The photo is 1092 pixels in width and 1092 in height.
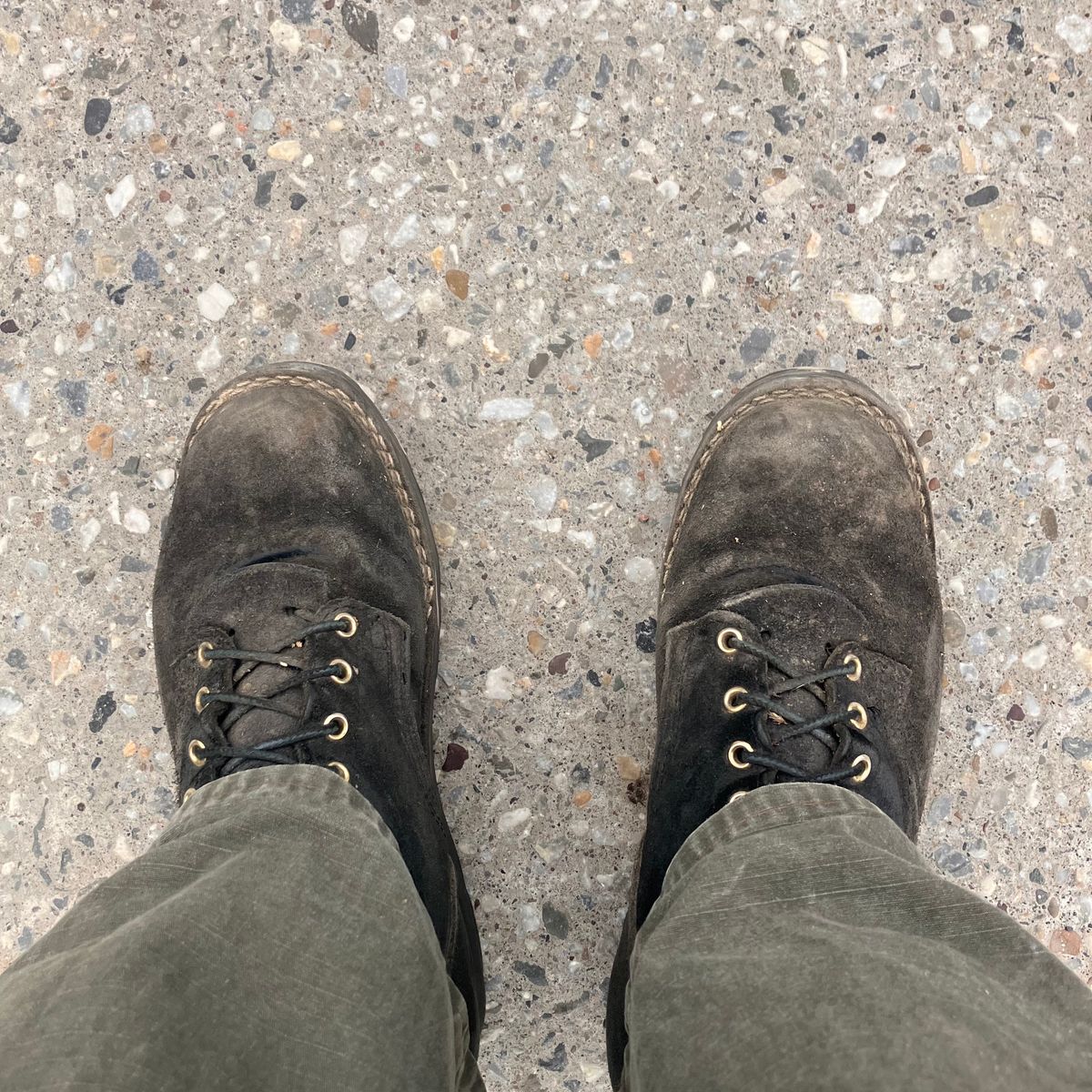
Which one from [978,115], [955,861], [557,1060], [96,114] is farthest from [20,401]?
[955,861]

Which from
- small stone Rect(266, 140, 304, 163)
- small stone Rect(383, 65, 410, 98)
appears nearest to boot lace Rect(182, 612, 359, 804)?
small stone Rect(266, 140, 304, 163)

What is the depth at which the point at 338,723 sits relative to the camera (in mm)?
A: 1323

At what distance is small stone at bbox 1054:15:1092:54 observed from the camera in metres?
1.49

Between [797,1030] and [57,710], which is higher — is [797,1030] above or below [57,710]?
above

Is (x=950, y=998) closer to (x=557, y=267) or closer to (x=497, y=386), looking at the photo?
(x=497, y=386)

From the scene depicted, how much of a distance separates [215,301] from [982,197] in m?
1.43

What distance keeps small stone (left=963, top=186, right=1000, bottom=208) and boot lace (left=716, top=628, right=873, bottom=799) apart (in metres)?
0.86

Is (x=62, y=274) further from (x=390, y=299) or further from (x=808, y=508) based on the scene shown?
(x=808, y=508)

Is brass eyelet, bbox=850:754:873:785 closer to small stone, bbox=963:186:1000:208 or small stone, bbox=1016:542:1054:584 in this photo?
small stone, bbox=1016:542:1054:584

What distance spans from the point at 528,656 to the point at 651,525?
337 millimetres

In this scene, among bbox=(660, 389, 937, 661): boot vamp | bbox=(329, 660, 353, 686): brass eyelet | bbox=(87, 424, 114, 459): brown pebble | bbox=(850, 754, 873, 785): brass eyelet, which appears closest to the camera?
bbox=(850, 754, 873, 785): brass eyelet

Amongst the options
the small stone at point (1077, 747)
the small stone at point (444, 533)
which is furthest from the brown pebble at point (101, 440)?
the small stone at point (1077, 747)

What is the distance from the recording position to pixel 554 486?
1.54 meters

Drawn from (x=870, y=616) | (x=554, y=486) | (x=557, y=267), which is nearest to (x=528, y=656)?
(x=554, y=486)
